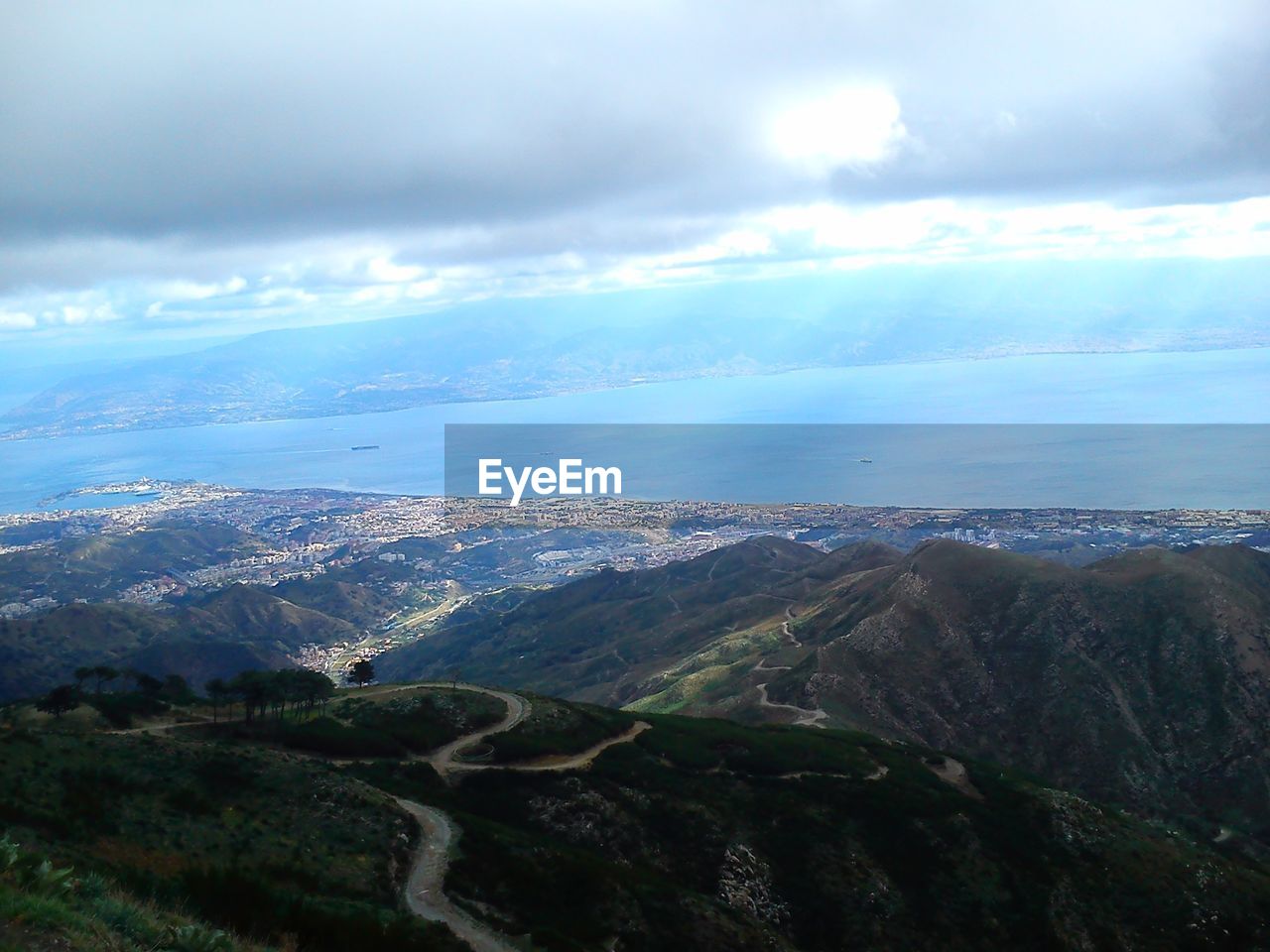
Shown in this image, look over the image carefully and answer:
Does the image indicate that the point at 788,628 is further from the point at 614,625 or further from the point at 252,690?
the point at 252,690

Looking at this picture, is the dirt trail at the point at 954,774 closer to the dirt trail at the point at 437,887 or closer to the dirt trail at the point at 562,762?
the dirt trail at the point at 562,762

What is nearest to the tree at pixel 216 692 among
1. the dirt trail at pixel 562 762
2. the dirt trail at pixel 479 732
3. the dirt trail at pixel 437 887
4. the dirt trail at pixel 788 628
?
the dirt trail at pixel 479 732

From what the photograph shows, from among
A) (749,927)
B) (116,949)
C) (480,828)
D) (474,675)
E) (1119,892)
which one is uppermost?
(116,949)

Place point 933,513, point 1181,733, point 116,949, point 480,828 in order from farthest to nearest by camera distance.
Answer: point 933,513
point 1181,733
point 480,828
point 116,949

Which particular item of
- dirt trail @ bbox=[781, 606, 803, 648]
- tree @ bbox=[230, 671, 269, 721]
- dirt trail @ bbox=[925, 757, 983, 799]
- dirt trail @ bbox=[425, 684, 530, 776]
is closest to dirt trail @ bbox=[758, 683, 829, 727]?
dirt trail @ bbox=[925, 757, 983, 799]

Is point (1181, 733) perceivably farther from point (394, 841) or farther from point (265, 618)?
point (265, 618)

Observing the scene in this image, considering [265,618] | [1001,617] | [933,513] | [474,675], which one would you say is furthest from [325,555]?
[1001,617]
